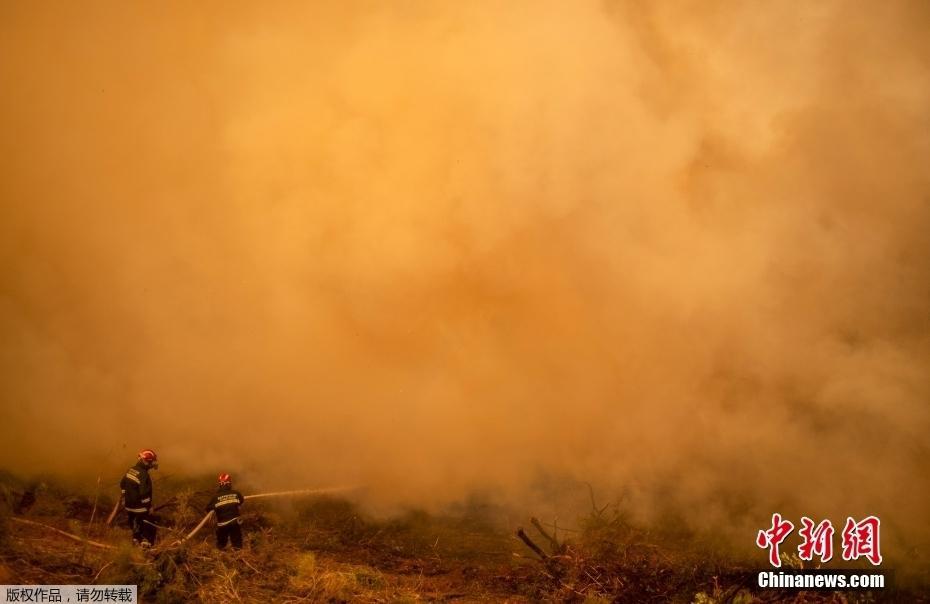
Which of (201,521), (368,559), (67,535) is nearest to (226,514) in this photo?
(201,521)

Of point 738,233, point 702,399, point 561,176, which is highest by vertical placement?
point 561,176

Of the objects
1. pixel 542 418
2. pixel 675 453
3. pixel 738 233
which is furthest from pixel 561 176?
pixel 675 453

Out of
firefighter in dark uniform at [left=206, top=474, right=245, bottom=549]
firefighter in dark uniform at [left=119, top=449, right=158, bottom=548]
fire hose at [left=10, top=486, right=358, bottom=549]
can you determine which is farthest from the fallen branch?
firefighter in dark uniform at [left=206, top=474, right=245, bottom=549]

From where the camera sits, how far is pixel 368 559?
9.26 metres

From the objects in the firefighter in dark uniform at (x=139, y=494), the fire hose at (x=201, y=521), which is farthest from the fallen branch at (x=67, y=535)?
the firefighter in dark uniform at (x=139, y=494)

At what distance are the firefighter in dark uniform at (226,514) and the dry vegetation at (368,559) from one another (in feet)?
0.98

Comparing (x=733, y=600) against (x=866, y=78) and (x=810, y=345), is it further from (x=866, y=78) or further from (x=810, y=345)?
(x=866, y=78)

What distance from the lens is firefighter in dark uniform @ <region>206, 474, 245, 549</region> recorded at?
8.56 m

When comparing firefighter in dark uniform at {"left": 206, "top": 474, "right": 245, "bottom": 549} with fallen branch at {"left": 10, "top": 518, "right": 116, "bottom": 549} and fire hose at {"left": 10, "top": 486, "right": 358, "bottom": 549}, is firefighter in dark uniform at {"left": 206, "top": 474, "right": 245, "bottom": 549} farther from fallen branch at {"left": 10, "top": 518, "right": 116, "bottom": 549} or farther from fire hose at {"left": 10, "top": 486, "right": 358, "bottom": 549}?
fallen branch at {"left": 10, "top": 518, "right": 116, "bottom": 549}

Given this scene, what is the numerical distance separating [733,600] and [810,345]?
16.3ft

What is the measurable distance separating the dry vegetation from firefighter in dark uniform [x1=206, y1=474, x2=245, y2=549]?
299 mm

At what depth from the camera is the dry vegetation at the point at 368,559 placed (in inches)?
302

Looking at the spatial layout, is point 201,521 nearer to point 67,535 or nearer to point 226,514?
point 226,514

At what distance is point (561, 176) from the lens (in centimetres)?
1274
